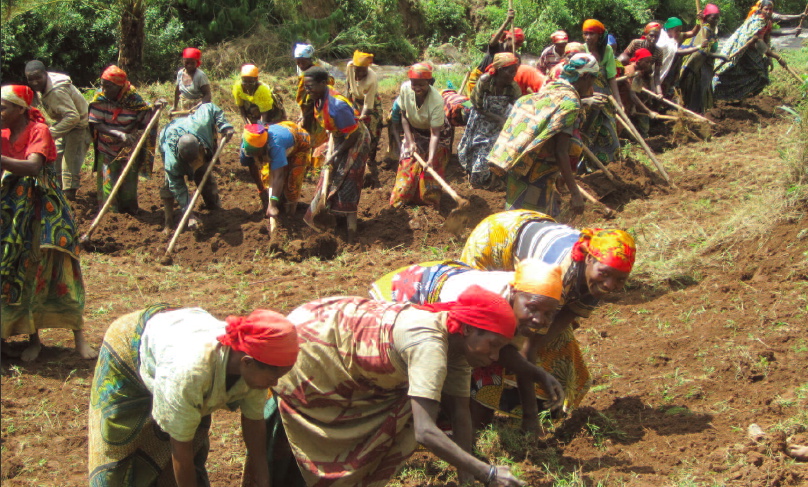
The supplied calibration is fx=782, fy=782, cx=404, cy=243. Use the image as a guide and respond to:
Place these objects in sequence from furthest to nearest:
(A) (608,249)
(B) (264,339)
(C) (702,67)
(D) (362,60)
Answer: (C) (702,67), (D) (362,60), (A) (608,249), (B) (264,339)

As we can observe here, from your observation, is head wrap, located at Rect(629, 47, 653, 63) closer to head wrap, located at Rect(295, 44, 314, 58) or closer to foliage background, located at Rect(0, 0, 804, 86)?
head wrap, located at Rect(295, 44, 314, 58)

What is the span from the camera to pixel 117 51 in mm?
13602

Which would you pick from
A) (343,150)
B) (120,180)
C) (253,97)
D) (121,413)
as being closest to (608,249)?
(121,413)

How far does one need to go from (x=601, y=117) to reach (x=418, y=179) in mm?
2099

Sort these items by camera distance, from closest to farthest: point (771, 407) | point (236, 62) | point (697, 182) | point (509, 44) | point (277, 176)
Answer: point (771, 407)
point (277, 176)
point (697, 182)
point (509, 44)
point (236, 62)

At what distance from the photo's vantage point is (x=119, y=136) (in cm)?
770

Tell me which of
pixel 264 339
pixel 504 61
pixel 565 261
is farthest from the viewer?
pixel 504 61

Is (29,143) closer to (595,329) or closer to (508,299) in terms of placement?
(508,299)

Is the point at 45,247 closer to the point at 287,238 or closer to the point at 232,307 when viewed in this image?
the point at 232,307

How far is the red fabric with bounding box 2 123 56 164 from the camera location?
4398 mm

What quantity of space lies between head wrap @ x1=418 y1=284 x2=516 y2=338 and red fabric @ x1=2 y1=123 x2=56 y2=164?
2.85m

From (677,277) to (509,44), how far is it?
5284mm

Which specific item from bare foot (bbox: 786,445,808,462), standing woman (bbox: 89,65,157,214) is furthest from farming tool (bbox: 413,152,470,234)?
bare foot (bbox: 786,445,808,462)

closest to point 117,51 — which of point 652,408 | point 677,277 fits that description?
point 677,277
